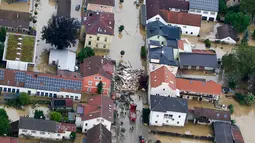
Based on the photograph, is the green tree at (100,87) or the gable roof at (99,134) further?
the green tree at (100,87)

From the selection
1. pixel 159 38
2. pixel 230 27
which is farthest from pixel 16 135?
pixel 230 27

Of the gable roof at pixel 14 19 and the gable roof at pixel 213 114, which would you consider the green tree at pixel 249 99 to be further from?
the gable roof at pixel 14 19

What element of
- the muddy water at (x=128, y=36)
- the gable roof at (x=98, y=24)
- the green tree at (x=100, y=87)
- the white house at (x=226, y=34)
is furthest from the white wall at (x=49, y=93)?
the white house at (x=226, y=34)

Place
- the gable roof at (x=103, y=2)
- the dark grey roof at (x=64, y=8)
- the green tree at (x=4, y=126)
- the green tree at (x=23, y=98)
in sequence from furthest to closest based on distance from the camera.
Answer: the gable roof at (x=103, y=2) < the dark grey roof at (x=64, y=8) < the green tree at (x=23, y=98) < the green tree at (x=4, y=126)

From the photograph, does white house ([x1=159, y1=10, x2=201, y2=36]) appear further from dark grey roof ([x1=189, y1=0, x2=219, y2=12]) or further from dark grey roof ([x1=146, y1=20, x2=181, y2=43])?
dark grey roof ([x1=189, y1=0, x2=219, y2=12])

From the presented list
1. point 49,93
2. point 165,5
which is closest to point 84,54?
point 49,93

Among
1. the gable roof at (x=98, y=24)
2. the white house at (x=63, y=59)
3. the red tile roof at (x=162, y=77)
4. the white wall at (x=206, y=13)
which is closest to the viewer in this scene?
the red tile roof at (x=162, y=77)

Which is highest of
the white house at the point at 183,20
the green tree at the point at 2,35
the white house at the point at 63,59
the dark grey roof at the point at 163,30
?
the white house at the point at 183,20

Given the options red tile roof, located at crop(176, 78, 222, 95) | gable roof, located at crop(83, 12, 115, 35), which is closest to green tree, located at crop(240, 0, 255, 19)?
red tile roof, located at crop(176, 78, 222, 95)

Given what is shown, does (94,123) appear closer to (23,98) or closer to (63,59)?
(23,98)
